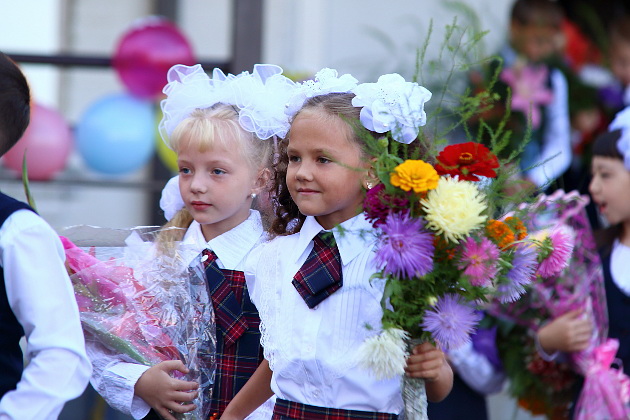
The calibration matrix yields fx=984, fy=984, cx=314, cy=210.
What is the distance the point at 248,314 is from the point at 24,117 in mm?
897

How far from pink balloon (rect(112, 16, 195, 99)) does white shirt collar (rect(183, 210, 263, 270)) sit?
256 cm

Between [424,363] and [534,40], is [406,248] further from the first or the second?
[534,40]

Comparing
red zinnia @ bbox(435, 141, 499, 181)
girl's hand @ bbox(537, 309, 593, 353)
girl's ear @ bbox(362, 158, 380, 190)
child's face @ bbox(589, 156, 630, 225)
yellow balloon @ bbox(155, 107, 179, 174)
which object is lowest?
yellow balloon @ bbox(155, 107, 179, 174)

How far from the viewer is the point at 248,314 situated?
2.94 metres

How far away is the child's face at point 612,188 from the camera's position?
13.5 feet

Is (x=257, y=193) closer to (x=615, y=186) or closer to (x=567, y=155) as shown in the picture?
(x=615, y=186)

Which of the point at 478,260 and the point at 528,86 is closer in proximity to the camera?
the point at 478,260

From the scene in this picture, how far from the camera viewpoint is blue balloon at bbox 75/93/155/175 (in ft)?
17.6

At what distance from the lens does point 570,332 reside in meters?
3.95

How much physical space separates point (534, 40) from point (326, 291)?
12.5ft

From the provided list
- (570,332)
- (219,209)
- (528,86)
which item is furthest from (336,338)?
(528,86)

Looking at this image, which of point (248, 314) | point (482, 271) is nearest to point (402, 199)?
point (482, 271)

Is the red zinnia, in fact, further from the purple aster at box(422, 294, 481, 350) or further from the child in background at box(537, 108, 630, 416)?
the child in background at box(537, 108, 630, 416)

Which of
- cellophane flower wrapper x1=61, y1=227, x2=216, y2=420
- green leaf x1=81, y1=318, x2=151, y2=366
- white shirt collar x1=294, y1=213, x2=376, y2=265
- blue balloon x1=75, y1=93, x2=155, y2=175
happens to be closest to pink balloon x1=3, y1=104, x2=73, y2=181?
blue balloon x1=75, y1=93, x2=155, y2=175
